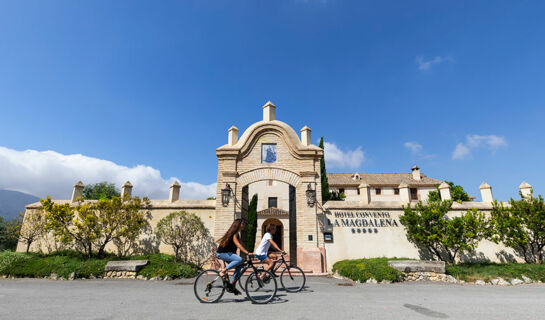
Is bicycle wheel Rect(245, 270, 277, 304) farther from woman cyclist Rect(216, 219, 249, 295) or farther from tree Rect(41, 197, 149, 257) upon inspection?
tree Rect(41, 197, 149, 257)

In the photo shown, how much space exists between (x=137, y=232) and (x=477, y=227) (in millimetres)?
15598

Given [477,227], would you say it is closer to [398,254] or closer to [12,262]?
[398,254]

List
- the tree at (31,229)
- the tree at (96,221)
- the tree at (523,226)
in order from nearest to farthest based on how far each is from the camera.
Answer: the tree at (523,226) → the tree at (96,221) → the tree at (31,229)

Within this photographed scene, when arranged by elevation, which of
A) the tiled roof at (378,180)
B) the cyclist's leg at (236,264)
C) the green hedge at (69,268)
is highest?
the tiled roof at (378,180)

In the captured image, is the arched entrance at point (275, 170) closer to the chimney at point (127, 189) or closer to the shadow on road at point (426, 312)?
the chimney at point (127, 189)

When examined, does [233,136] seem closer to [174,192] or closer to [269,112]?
[269,112]

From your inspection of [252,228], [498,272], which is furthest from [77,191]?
[498,272]

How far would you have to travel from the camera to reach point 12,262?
10688mm

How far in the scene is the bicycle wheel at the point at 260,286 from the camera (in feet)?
18.9

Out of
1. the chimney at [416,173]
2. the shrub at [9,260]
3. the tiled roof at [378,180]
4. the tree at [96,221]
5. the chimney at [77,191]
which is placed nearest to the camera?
the shrub at [9,260]

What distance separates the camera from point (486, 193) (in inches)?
510

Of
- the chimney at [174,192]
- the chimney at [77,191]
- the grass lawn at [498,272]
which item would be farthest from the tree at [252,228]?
the grass lawn at [498,272]

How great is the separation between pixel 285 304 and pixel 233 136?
9605 millimetres

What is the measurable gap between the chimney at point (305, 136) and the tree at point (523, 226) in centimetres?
901
